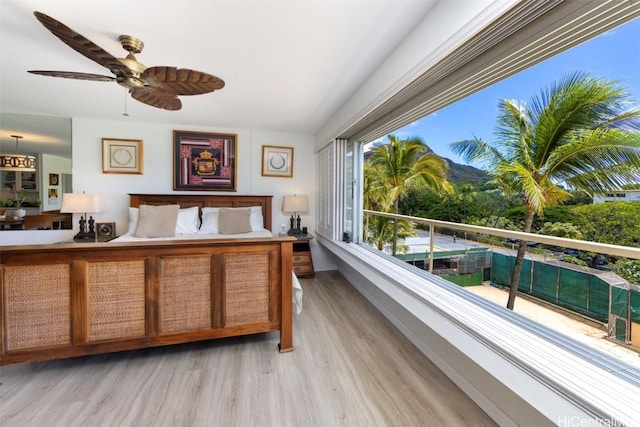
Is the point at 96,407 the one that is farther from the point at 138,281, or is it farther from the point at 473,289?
the point at 473,289

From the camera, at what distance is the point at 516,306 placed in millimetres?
1760

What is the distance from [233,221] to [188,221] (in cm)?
62

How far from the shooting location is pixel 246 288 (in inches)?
83.9

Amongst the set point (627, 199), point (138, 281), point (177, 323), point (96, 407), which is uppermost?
point (627, 199)

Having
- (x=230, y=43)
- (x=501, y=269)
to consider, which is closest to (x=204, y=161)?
(x=230, y=43)

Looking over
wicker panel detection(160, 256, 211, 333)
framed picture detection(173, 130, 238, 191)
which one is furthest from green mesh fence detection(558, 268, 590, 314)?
framed picture detection(173, 130, 238, 191)

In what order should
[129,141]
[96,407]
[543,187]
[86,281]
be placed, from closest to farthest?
1. [96,407]
2. [543,187]
3. [86,281]
4. [129,141]

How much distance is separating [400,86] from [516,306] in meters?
1.65

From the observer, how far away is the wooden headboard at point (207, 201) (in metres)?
3.89

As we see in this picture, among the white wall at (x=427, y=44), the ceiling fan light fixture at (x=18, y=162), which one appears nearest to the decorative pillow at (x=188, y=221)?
the ceiling fan light fixture at (x=18, y=162)

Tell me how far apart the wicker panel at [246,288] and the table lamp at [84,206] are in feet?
8.88

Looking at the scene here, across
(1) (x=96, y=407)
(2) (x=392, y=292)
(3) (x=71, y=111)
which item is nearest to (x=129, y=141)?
(3) (x=71, y=111)

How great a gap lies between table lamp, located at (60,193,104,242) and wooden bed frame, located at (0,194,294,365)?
2073 millimetres

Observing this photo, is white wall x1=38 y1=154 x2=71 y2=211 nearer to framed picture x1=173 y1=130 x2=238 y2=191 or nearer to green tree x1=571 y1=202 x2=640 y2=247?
framed picture x1=173 y1=130 x2=238 y2=191
